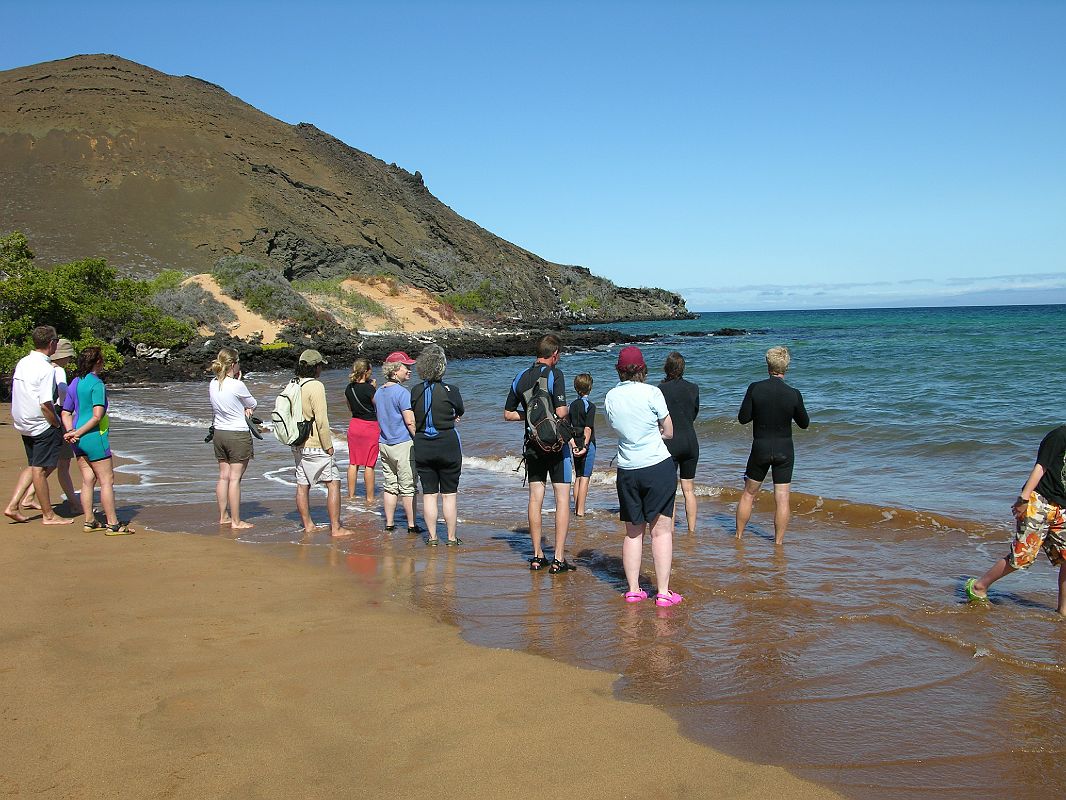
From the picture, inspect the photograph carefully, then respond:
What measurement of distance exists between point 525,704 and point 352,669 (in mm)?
1004

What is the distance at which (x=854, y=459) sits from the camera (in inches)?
510

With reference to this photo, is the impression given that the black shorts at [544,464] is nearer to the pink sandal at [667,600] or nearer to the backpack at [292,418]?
the pink sandal at [667,600]

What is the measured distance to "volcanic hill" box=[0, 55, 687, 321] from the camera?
2601 inches

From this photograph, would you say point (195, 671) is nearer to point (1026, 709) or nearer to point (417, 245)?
point (1026, 709)

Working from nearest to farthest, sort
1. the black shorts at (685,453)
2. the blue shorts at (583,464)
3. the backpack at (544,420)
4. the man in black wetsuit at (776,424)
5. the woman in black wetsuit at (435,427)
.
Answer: the backpack at (544,420) < the woman in black wetsuit at (435,427) < the man in black wetsuit at (776,424) < the black shorts at (685,453) < the blue shorts at (583,464)

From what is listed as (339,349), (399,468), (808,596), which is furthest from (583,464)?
(339,349)

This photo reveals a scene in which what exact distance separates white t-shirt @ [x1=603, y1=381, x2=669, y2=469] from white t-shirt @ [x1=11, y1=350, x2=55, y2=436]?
17.1ft

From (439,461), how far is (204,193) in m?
74.3

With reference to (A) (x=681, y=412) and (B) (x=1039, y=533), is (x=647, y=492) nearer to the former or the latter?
(A) (x=681, y=412)

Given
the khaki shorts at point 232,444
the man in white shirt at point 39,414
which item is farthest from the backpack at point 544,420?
the man in white shirt at point 39,414

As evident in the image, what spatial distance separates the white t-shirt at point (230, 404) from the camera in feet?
26.7

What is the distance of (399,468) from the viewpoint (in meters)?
8.25

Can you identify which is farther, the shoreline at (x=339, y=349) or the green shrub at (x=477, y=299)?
the green shrub at (x=477, y=299)

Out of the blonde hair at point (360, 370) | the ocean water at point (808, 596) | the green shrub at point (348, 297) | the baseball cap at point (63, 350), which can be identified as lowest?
the ocean water at point (808, 596)
